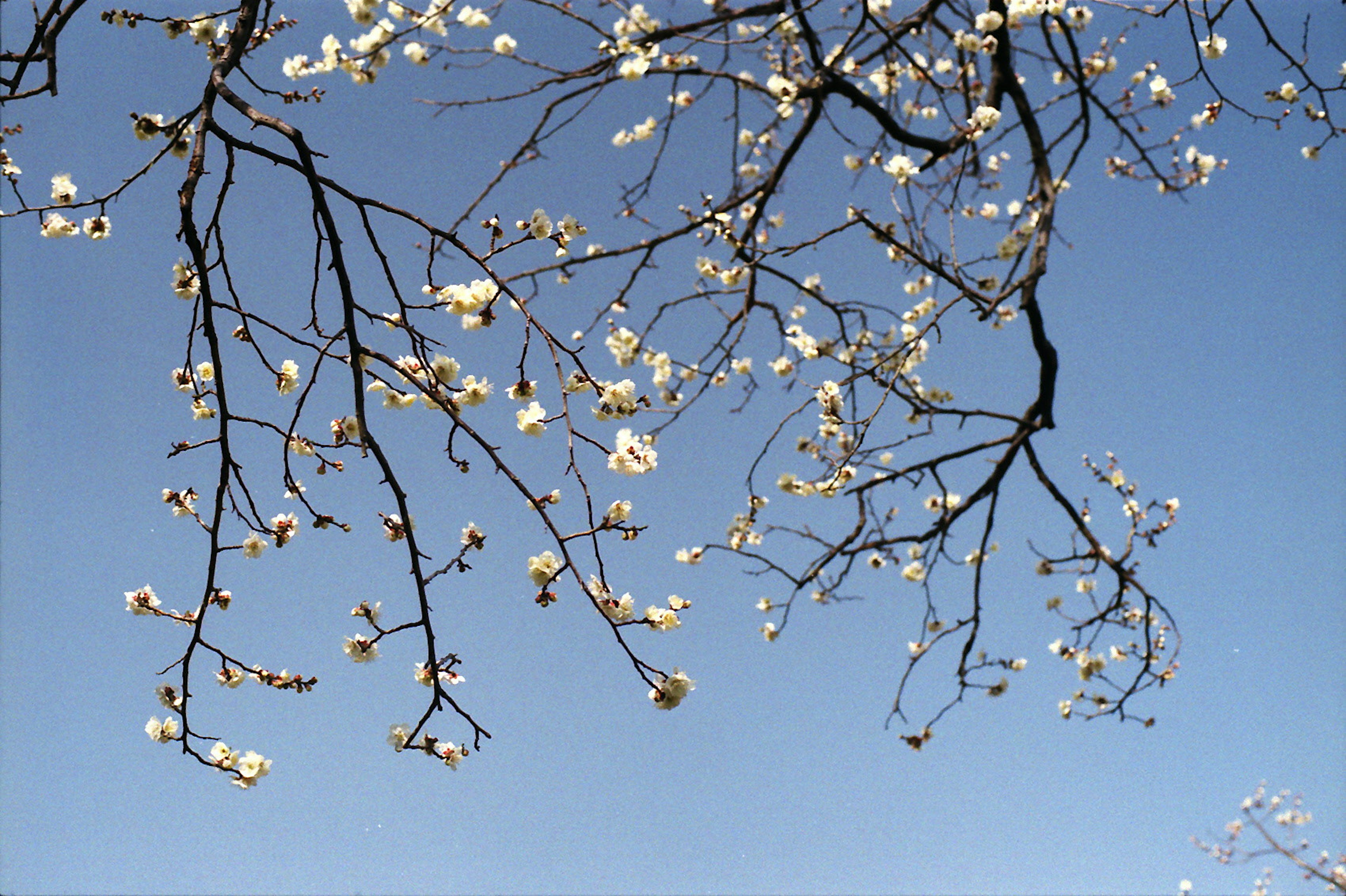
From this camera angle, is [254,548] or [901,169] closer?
[254,548]

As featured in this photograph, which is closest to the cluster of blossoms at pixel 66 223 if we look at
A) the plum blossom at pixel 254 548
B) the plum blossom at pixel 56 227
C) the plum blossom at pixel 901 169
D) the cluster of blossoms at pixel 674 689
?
the plum blossom at pixel 56 227

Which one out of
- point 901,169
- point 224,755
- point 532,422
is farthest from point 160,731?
point 901,169

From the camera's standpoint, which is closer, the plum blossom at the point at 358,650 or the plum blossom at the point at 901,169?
the plum blossom at the point at 358,650

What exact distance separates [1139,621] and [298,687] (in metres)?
4.30

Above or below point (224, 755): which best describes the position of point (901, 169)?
above

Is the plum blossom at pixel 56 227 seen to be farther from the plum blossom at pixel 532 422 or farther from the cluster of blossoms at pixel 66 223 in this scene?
the plum blossom at pixel 532 422

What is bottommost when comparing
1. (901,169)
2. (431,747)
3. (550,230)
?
(431,747)

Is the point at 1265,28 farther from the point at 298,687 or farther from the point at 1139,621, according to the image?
the point at 298,687

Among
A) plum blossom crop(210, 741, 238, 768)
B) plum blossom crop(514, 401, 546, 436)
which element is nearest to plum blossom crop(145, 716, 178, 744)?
plum blossom crop(210, 741, 238, 768)

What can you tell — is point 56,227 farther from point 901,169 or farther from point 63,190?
point 901,169

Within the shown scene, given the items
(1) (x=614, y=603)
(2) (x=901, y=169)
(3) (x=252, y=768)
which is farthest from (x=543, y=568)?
(2) (x=901, y=169)

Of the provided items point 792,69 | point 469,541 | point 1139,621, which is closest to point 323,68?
point 792,69

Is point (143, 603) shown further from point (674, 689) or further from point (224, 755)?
point (674, 689)

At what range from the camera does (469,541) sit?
6.59ft
